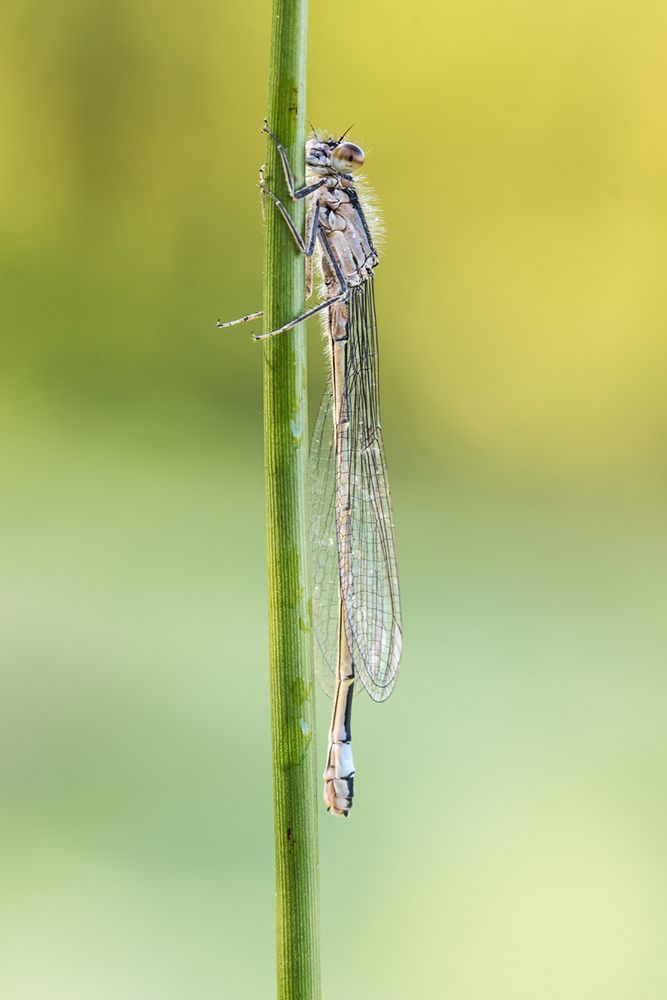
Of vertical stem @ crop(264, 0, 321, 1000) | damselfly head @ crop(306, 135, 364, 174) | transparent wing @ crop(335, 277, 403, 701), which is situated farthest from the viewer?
transparent wing @ crop(335, 277, 403, 701)

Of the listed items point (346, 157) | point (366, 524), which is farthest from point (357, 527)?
point (346, 157)

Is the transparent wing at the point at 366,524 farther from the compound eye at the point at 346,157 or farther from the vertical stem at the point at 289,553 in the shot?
the vertical stem at the point at 289,553

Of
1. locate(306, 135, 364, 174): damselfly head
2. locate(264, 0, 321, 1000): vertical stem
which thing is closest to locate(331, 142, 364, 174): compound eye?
locate(306, 135, 364, 174): damselfly head

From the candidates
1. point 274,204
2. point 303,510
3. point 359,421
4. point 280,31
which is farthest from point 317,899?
point 359,421

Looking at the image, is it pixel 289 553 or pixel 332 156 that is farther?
pixel 332 156

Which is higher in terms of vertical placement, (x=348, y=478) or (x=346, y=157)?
(x=346, y=157)

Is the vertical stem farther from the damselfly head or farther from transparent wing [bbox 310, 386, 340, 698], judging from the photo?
transparent wing [bbox 310, 386, 340, 698]

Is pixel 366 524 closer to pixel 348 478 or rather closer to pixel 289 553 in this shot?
pixel 348 478

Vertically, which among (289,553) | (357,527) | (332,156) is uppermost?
(332,156)

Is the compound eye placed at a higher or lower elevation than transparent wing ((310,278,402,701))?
higher
